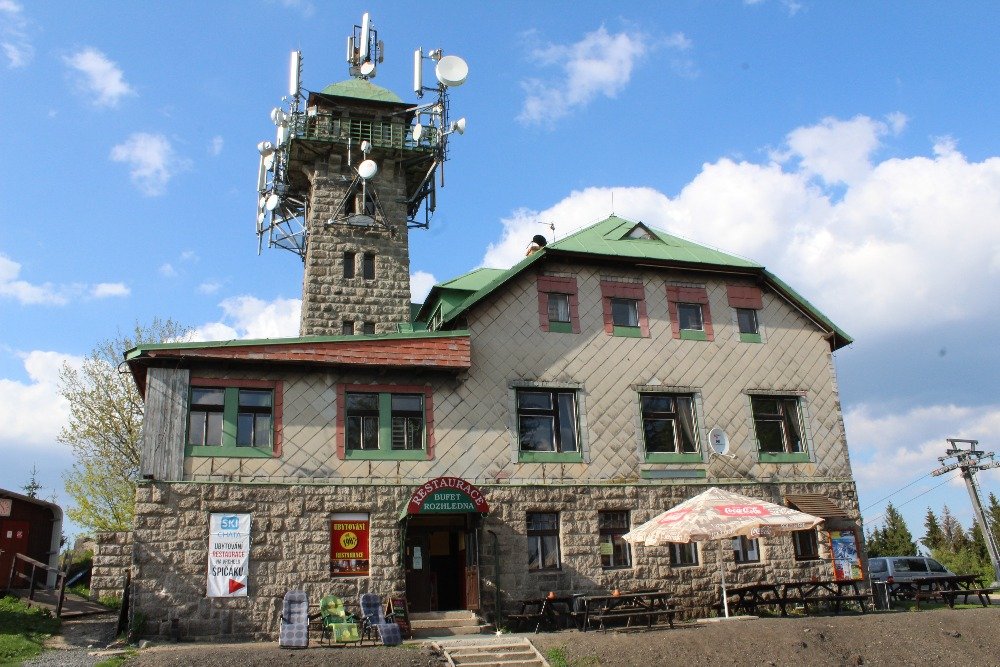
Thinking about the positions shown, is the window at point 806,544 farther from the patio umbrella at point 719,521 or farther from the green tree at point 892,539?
the green tree at point 892,539

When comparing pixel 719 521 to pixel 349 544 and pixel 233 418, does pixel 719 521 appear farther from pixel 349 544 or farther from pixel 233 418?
pixel 233 418

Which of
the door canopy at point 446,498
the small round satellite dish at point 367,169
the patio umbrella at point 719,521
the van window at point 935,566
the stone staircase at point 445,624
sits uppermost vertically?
the small round satellite dish at point 367,169

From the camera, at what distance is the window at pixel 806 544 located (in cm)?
2120

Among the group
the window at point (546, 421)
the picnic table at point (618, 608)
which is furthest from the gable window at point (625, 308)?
the picnic table at point (618, 608)

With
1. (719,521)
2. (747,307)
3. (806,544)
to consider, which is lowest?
(806,544)

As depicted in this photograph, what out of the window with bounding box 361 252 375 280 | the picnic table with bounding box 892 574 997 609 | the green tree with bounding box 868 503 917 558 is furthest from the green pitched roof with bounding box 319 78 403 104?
the green tree with bounding box 868 503 917 558

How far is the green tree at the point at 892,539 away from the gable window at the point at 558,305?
40206mm

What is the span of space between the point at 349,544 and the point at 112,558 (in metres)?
5.39

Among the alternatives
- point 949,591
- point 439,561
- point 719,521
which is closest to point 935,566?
point 949,591

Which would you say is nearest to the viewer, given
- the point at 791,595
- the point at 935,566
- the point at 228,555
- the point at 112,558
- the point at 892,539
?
the point at 228,555

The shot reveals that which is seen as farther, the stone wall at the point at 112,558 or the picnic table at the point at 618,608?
the stone wall at the point at 112,558

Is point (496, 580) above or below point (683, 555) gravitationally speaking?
below

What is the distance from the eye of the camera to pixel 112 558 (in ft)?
59.7

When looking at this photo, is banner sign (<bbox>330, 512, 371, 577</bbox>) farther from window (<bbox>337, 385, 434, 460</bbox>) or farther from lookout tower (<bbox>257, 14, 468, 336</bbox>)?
lookout tower (<bbox>257, 14, 468, 336</bbox>)
